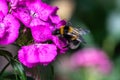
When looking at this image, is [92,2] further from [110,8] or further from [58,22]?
[58,22]

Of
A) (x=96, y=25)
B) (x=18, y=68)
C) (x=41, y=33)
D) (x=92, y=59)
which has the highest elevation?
(x=41, y=33)

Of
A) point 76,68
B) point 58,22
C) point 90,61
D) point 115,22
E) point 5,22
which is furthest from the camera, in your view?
point 115,22

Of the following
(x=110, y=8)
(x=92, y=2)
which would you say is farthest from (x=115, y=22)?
(x=92, y=2)

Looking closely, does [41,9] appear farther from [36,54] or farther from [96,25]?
[96,25]

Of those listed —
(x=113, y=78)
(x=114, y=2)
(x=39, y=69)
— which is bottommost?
(x=113, y=78)

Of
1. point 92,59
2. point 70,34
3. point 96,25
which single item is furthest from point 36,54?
point 96,25

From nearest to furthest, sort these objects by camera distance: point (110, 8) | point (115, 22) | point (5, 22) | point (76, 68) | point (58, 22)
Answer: point (5, 22)
point (58, 22)
point (76, 68)
point (115, 22)
point (110, 8)
